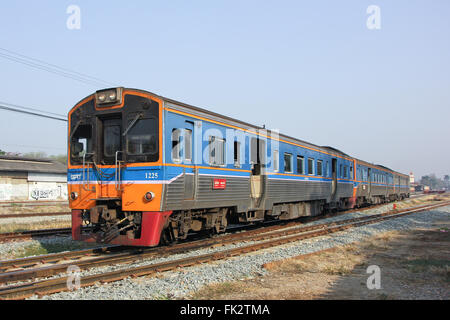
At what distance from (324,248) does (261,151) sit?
4.05 meters

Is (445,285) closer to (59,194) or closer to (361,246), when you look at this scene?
(361,246)

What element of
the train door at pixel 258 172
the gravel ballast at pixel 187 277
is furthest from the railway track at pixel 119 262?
the train door at pixel 258 172

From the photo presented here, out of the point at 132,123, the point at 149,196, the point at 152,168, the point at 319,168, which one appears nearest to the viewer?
the point at 149,196

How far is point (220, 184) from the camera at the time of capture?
1086 cm

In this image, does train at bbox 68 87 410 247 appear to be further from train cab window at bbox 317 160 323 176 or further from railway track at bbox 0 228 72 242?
train cab window at bbox 317 160 323 176

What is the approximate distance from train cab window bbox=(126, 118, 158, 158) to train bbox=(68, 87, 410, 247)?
0.02 meters

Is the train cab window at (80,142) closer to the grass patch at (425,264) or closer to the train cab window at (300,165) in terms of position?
the grass patch at (425,264)

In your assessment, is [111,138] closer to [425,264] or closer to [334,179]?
[425,264]

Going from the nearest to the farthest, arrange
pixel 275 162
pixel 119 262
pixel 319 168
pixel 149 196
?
pixel 119 262 < pixel 149 196 < pixel 275 162 < pixel 319 168

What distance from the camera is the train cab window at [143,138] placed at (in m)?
8.94

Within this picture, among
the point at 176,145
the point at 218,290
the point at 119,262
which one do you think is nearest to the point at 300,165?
the point at 176,145

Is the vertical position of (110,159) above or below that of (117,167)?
above

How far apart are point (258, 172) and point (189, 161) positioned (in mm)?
4180

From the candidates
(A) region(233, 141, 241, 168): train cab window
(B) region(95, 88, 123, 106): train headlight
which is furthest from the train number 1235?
(A) region(233, 141, 241, 168): train cab window
